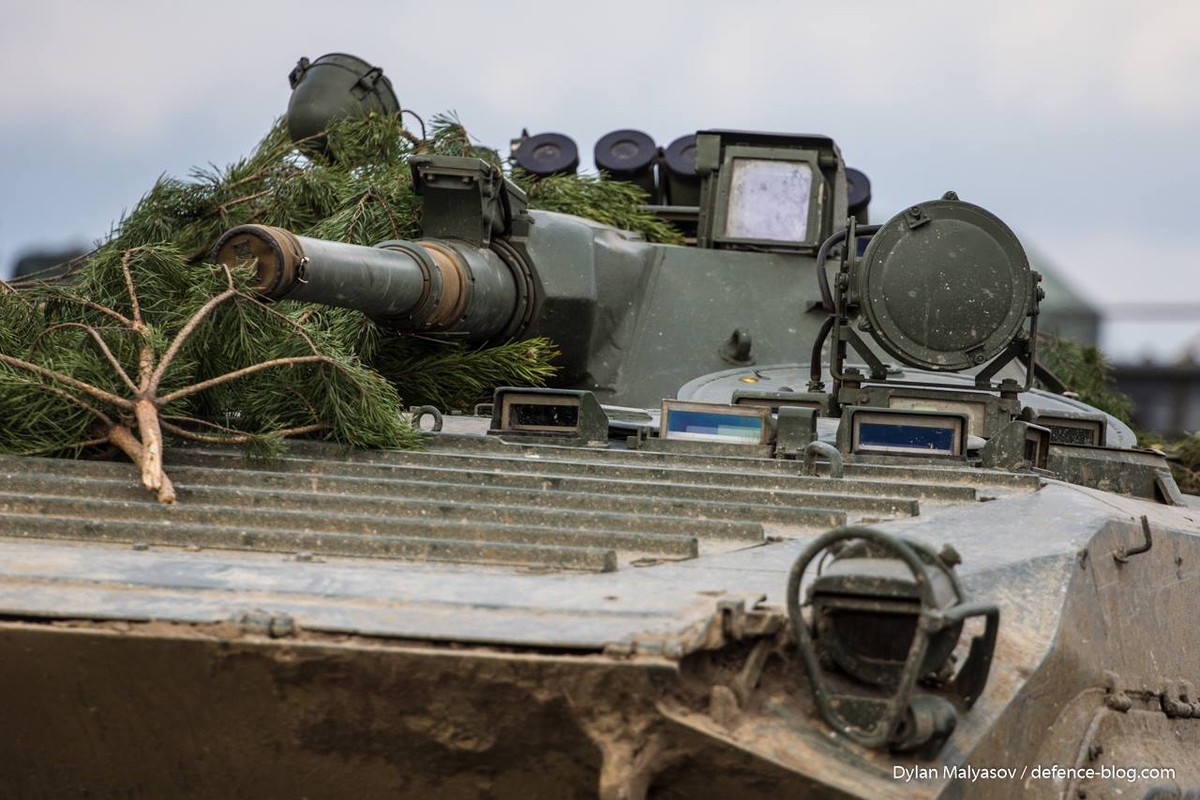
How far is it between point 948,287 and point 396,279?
1.98 meters

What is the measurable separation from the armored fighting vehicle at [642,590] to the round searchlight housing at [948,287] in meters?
0.01

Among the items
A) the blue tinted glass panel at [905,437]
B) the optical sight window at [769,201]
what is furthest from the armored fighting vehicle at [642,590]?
the optical sight window at [769,201]

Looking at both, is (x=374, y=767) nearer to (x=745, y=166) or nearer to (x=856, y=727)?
(x=856, y=727)

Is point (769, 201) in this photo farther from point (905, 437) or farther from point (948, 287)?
point (905, 437)

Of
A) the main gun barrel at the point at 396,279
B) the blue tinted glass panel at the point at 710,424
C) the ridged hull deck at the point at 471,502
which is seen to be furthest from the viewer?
the blue tinted glass panel at the point at 710,424

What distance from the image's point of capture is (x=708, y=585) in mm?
4148

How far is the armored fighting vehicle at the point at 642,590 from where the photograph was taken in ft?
12.3

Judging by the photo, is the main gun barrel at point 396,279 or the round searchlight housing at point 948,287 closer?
the main gun barrel at point 396,279

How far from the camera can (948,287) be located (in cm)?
666

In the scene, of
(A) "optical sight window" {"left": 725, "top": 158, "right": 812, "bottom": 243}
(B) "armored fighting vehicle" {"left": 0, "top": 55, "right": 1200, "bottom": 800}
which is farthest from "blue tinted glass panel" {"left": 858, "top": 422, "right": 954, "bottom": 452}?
(A) "optical sight window" {"left": 725, "top": 158, "right": 812, "bottom": 243}

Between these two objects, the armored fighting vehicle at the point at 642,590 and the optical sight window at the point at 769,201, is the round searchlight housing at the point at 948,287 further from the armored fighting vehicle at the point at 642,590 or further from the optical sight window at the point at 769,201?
the optical sight window at the point at 769,201

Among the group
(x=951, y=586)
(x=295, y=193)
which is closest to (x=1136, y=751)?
(x=951, y=586)

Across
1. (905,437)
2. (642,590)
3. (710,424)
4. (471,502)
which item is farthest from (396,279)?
(642,590)

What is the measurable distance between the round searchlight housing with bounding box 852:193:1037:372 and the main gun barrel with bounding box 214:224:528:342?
1655 millimetres
